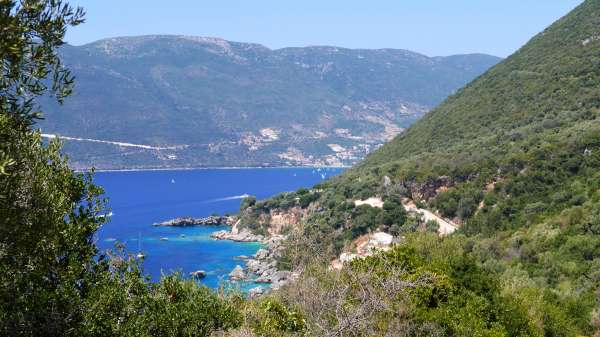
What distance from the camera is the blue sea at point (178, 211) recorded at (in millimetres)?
63950

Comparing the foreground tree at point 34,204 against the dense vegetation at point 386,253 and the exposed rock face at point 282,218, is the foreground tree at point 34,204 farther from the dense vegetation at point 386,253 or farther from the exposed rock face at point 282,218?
the exposed rock face at point 282,218

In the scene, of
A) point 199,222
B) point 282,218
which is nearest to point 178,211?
point 199,222

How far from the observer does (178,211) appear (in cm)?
11200

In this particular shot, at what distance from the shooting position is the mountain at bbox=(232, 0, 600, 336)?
17281 millimetres

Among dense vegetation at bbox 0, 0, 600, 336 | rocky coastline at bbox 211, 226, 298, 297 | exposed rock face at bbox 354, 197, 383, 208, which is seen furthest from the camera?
exposed rock face at bbox 354, 197, 383, 208

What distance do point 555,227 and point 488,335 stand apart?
64.6 feet

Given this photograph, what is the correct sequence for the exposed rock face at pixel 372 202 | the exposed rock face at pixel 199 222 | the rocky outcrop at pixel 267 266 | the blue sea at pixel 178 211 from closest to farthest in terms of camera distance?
the rocky outcrop at pixel 267 266 → the exposed rock face at pixel 372 202 → the blue sea at pixel 178 211 → the exposed rock face at pixel 199 222

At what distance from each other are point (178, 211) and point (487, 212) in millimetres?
78489

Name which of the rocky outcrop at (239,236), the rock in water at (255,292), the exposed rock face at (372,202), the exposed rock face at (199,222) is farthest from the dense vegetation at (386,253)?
the exposed rock face at (199,222)

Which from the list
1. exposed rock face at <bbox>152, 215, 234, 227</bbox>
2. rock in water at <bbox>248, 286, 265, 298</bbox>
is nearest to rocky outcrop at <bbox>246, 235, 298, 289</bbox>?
rock in water at <bbox>248, 286, 265, 298</bbox>

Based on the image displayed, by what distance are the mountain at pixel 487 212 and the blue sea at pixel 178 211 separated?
5.71 metres

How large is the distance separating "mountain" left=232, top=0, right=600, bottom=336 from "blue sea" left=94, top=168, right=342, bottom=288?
5.71 metres

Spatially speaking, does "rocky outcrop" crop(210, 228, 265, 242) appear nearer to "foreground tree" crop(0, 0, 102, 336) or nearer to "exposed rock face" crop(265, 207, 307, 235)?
"exposed rock face" crop(265, 207, 307, 235)

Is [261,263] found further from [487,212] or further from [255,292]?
[487,212]
